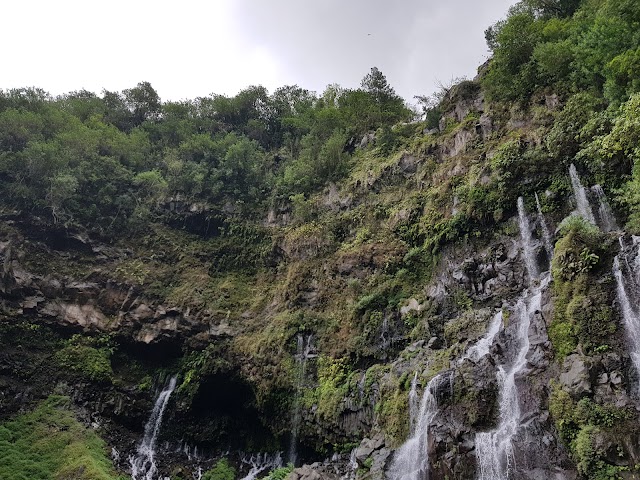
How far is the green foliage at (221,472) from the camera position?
68.6 ft

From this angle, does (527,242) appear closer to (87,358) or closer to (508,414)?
(508,414)

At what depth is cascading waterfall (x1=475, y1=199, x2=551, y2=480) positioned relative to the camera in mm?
11930

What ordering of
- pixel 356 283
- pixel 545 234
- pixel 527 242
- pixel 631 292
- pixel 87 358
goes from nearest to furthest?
pixel 631 292 < pixel 545 234 < pixel 527 242 < pixel 356 283 < pixel 87 358

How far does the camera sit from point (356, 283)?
23469mm

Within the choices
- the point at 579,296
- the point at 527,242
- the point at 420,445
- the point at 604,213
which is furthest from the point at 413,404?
the point at 604,213

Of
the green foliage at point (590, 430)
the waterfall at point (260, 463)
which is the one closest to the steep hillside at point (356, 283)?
the green foliage at point (590, 430)

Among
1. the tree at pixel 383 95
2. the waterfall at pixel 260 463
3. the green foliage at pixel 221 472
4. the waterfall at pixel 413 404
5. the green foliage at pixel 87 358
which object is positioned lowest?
the green foliage at pixel 221 472

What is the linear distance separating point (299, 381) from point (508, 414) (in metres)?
10.4

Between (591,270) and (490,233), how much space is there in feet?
22.5

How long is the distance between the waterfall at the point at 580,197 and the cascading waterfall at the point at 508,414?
3.60 metres

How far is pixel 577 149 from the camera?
19250 mm

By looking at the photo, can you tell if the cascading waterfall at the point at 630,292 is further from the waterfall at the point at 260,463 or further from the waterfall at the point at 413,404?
the waterfall at the point at 260,463

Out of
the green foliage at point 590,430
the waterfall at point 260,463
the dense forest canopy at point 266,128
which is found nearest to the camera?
the green foliage at point 590,430

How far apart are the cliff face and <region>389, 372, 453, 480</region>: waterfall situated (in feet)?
0.29
